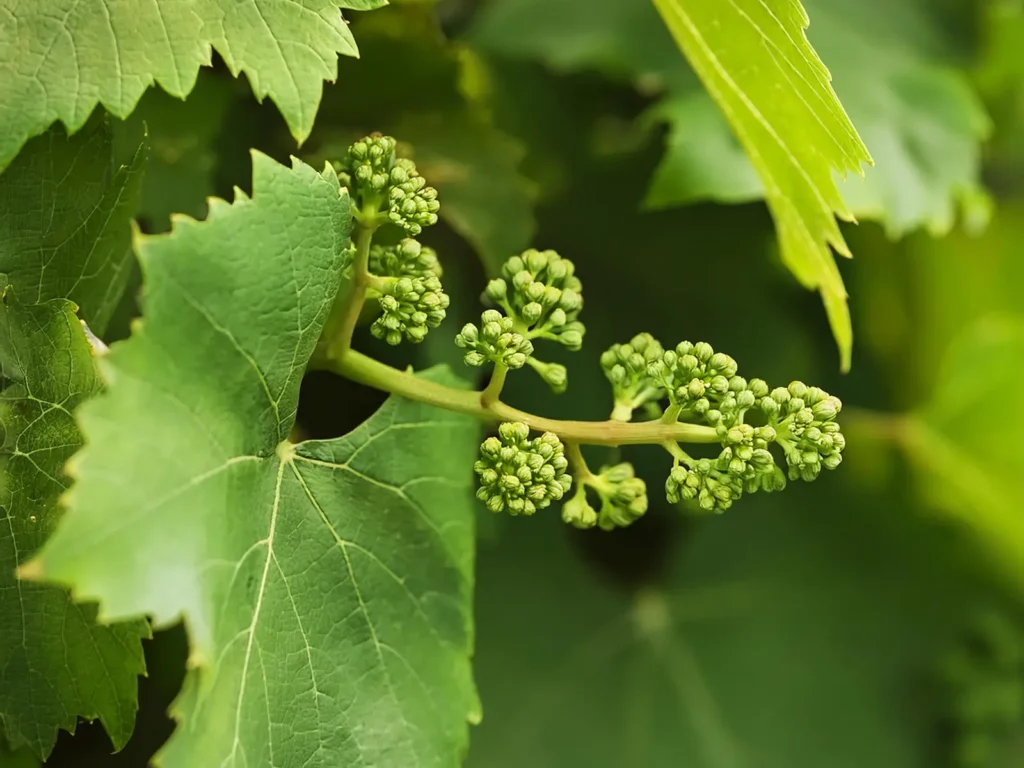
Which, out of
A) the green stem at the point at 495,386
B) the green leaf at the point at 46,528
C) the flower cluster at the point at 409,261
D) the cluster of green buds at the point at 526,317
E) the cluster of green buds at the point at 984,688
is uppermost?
the flower cluster at the point at 409,261

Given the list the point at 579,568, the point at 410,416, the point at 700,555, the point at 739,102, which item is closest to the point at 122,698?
the point at 410,416

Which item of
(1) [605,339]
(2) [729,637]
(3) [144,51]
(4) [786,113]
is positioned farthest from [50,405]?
(2) [729,637]

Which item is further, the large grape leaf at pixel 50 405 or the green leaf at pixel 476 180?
the green leaf at pixel 476 180

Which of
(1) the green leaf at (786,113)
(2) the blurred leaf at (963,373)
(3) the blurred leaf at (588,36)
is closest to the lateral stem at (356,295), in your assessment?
(1) the green leaf at (786,113)

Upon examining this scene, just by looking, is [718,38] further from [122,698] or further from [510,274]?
[122,698]

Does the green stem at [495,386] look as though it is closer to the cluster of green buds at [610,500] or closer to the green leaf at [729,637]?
the cluster of green buds at [610,500]

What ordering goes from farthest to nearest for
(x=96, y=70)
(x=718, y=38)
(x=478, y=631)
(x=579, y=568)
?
1. (x=579, y=568)
2. (x=478, y=631)
3. (x=718, y=38)
4. (x=96, y=70)

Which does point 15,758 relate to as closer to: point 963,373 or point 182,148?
point 182,148
